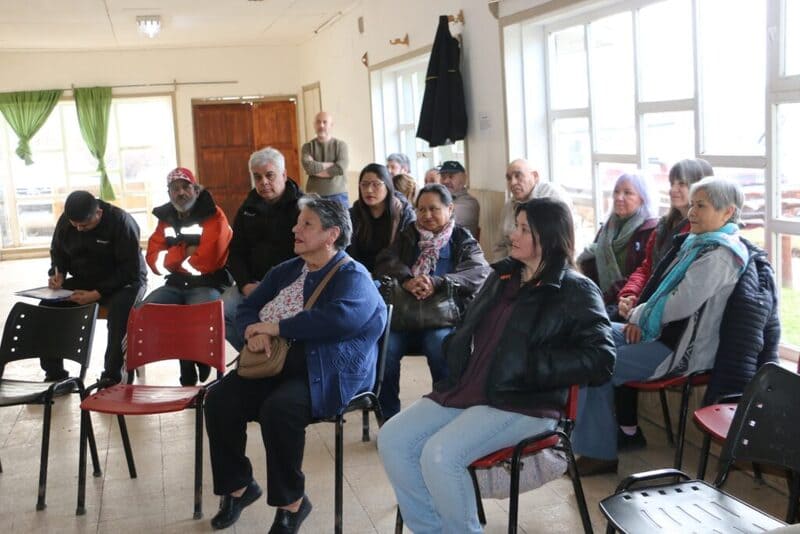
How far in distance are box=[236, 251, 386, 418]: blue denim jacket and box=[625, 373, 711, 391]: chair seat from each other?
0.99 meters

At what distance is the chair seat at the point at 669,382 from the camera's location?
10.6 ft

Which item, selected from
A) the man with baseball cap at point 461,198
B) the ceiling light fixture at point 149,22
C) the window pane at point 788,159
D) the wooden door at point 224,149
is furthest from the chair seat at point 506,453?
the wooden door at point 224,149

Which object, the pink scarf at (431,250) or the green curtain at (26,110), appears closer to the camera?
the pink scarf at (431,250)

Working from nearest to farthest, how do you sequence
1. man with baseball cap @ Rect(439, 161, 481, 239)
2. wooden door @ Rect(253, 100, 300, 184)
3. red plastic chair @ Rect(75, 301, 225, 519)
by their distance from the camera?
red plastic chair @ Rect(75, 301, 225, 519) → man with baseball cap @ Rect(439, 161, 481, 239) → wooden door @ Rect(253, 100, 300, 184)

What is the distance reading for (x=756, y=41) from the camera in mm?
3748

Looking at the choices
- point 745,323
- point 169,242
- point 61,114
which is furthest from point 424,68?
point 61,114

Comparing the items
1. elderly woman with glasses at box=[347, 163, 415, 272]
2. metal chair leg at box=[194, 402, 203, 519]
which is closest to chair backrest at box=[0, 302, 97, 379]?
metal chair leg at box=[194, 402, 203, 519]

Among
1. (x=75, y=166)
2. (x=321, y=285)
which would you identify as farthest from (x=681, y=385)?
(x=75, y=166)

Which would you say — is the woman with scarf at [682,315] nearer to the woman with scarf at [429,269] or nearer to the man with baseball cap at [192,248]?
the woman with scarf at [429,269]

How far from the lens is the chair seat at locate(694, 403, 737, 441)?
8.55 feet

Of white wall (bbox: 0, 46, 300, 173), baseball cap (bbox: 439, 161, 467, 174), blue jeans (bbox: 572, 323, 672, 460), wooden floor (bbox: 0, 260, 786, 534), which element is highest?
white wall (bbox: 0, 46, 300, 173)

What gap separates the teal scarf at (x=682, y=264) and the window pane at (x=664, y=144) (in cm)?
95

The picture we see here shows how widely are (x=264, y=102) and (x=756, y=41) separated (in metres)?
9.91

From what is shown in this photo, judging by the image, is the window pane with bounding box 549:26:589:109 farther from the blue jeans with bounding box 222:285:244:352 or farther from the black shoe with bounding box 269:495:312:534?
the black shoe with bounding box 269:495:312:534
